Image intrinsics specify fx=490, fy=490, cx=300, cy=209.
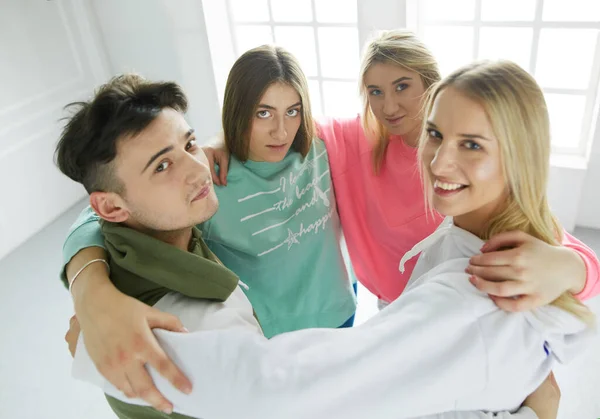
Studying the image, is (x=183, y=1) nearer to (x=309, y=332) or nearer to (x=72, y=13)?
(x=72, y=13)

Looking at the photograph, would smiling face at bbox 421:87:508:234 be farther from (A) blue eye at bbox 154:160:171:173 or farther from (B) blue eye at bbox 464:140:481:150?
(A) blue eye at bbox 154:160:171:173

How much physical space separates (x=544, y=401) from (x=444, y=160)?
469 millimetres

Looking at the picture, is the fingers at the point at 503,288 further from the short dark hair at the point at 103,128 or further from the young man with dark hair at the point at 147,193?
the short dark hair at the point at 103,128

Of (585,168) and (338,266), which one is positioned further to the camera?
(585,168)

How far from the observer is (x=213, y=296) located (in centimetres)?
93

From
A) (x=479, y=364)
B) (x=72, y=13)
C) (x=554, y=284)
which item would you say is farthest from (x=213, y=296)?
(x=72, y=13)

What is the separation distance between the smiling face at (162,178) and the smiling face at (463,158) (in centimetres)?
48

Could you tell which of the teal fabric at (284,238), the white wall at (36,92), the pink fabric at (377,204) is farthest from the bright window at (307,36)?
the teal fabric at (284,238)

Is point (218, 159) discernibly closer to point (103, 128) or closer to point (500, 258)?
point (103, 128)

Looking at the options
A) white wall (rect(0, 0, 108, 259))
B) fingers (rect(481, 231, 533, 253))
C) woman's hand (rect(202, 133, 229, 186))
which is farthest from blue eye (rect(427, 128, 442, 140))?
white wall (rect(0, 0, 108, 259))

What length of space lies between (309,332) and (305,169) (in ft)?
2.45

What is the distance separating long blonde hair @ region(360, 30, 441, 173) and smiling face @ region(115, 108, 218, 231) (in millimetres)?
644

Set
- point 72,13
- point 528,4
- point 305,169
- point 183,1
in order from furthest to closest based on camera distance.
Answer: point 72,13, point 183,1, point 528,4, point 305,169

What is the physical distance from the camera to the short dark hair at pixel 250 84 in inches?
53.1
